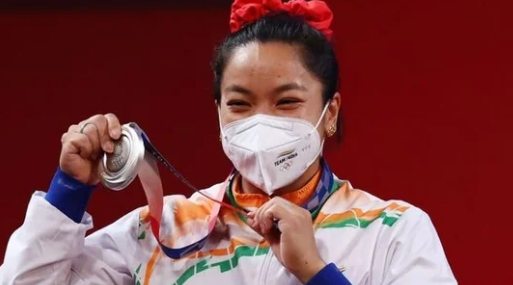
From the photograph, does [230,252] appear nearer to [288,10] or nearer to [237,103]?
[237,103]

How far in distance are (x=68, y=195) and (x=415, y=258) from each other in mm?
455

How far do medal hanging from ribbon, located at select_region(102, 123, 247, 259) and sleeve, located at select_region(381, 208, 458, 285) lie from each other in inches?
8.6

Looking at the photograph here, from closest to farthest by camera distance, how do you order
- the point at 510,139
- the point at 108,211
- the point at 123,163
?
the point at 123,163, the point at 510,139, the point at 108,211

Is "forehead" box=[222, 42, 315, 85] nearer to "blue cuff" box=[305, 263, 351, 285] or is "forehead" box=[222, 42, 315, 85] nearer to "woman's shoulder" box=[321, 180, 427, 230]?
"woman's shoulder" box=[321, 180, 427, 230]

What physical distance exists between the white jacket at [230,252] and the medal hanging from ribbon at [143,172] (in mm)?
17

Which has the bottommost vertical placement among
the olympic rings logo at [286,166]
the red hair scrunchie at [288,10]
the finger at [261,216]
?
the finger at [261,216]

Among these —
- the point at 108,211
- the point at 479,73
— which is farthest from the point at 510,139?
the point at 108,211

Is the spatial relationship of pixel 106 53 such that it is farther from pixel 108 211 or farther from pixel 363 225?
pixel 363 225

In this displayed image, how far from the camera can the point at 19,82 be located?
242cm

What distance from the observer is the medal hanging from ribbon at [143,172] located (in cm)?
130

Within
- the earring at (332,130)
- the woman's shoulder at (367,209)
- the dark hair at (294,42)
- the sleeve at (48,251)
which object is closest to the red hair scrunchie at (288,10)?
the dark hair at (294,42)

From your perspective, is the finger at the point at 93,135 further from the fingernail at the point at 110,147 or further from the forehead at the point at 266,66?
the forehead at the point at 266,66

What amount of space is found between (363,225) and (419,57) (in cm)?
80

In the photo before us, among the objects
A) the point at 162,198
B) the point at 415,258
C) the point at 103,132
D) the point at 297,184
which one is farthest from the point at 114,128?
the point at 415,258
